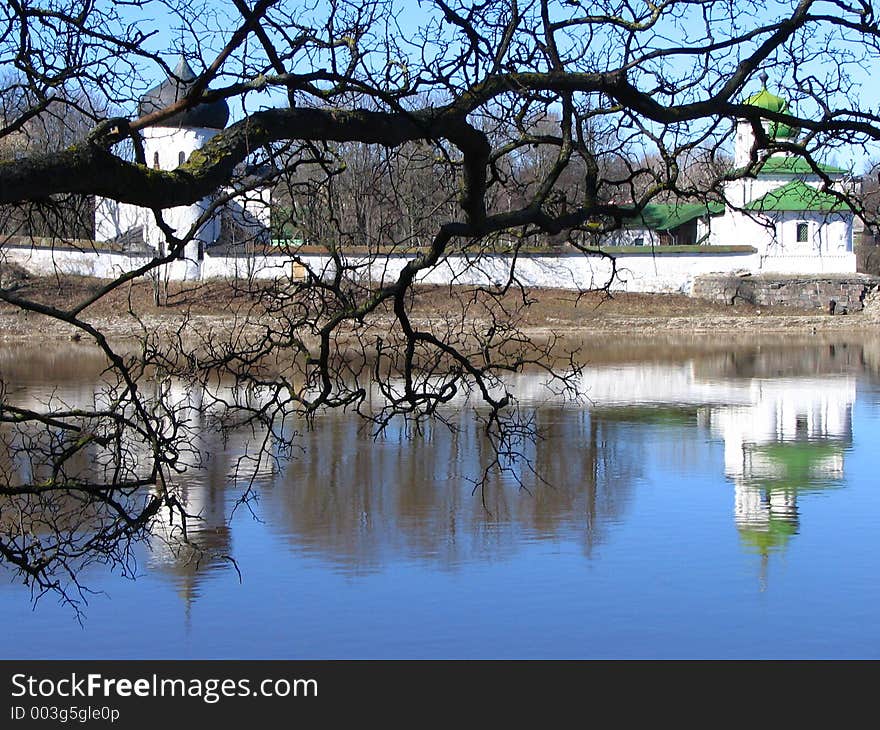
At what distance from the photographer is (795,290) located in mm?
38156

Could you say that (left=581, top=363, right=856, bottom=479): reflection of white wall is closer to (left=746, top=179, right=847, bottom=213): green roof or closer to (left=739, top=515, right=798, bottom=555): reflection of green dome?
(left=739, top=515, right=798, bottom=555): reflection of green dome

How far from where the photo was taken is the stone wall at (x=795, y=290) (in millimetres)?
37469

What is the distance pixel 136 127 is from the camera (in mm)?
4320

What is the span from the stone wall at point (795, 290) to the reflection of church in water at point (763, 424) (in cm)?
1416

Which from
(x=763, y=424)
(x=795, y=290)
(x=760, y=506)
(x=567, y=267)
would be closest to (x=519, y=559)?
(x=760, y=506)

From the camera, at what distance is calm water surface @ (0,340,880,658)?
714 centimetres

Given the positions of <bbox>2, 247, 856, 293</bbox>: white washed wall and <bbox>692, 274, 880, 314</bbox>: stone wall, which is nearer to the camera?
<bbox>2, 247, 856, 293</bbox>: white washed wall

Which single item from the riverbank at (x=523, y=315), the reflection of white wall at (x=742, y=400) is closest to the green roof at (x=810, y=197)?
the reflection of white wall at (x=742, y=400)

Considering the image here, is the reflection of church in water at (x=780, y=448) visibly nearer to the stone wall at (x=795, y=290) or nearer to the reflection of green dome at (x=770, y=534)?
the reflection of green dome at (x=770, y=534)

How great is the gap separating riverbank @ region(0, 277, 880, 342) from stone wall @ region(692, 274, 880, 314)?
54 cm

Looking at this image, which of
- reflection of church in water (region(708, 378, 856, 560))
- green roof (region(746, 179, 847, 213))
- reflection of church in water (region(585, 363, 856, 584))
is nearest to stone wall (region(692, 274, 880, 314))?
reflection of church in water (region(585, 363, 856, 584))

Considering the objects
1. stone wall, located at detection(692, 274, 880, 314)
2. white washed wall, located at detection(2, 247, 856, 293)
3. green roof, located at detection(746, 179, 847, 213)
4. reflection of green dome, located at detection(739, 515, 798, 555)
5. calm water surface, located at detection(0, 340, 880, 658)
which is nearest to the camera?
green roof, located at detection(746, 179, 847, 213)

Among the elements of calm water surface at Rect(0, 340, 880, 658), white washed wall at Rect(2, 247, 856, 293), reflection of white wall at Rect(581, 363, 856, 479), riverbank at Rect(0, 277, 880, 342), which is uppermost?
white washed wall at Rect(2, 247, 856, 293)

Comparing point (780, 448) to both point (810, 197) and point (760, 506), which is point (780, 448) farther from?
point (810, 197)
